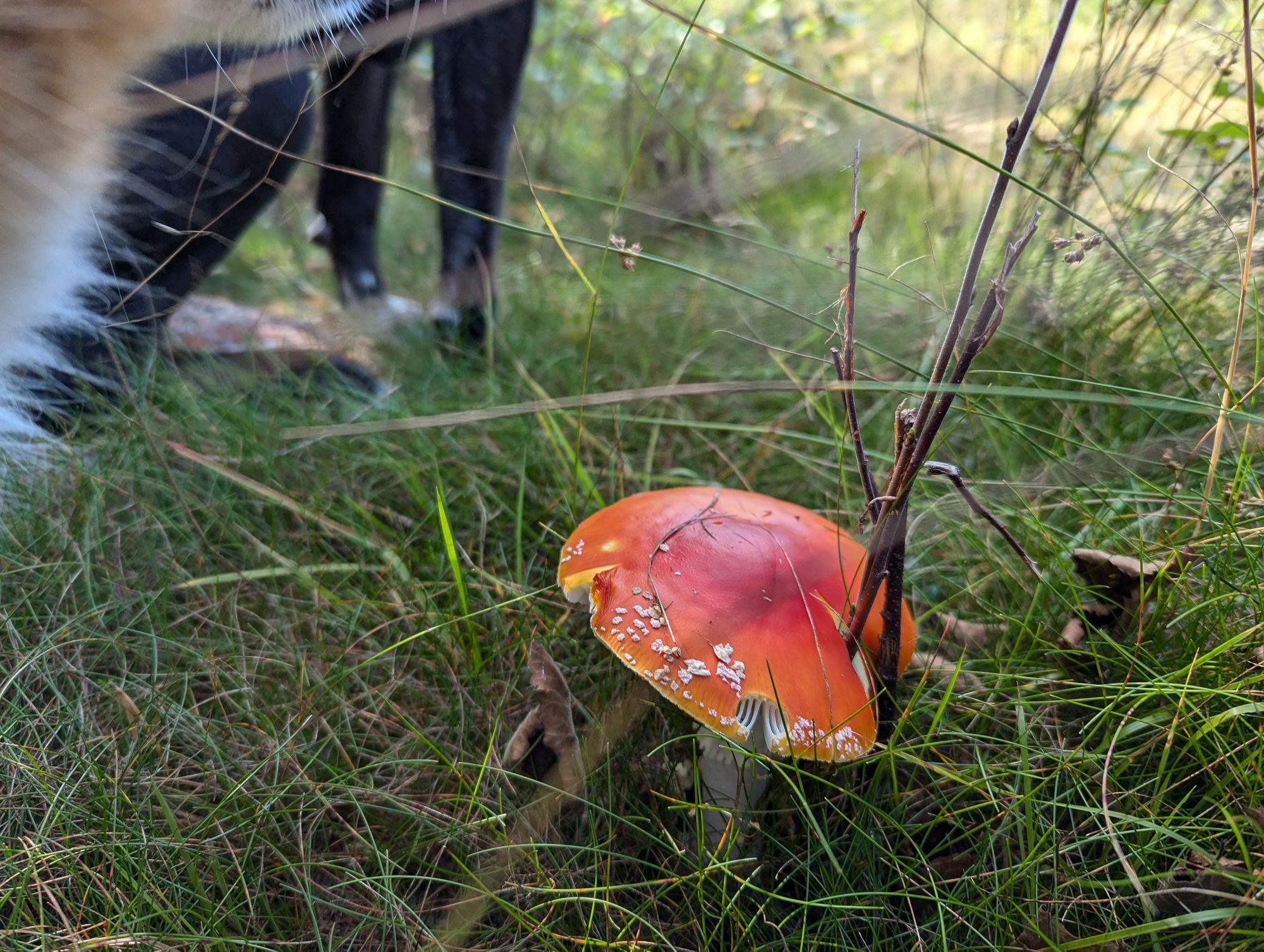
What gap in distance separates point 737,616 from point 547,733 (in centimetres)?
32

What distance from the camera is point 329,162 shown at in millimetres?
2025

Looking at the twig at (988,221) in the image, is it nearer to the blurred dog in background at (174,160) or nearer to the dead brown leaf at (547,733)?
the dead brown leaf at (547,733)

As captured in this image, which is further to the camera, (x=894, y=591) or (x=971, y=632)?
(x=971, y=632)

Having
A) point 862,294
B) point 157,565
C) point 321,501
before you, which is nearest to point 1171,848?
point 321,501

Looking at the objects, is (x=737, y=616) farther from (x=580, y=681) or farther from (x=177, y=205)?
(x=177, y=205)

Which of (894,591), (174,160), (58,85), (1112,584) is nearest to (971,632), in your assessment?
(1112,584)

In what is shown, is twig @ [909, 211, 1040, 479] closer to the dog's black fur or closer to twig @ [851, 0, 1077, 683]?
twig @ [851, 0, 1077, 683]

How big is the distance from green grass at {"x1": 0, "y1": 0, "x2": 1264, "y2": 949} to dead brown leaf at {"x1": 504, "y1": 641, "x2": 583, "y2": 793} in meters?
0.03

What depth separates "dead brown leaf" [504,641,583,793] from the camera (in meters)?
0.99

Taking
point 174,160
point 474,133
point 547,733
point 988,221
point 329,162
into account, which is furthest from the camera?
Answer: point 329,162

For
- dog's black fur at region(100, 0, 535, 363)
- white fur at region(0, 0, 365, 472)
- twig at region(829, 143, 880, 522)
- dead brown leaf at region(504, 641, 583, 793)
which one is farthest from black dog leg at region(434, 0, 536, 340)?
dead brown leaf at region(504, 641, 583, 793)

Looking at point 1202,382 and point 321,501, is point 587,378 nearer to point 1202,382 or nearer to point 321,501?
point 321,501

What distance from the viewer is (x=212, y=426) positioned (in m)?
1.51

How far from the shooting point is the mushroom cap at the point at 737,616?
812mm
